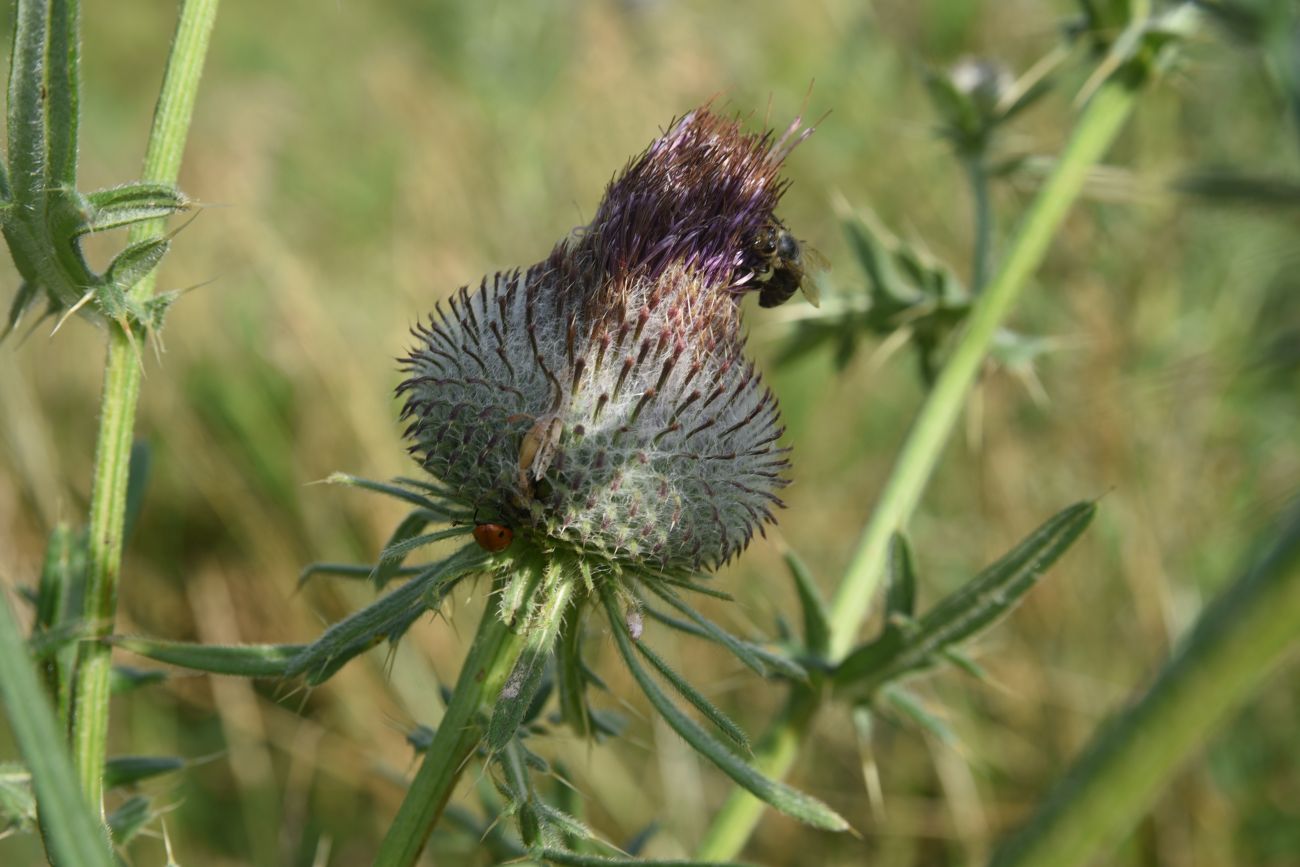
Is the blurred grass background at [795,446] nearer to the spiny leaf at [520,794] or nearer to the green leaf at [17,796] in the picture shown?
the spiny leaf at [520,794]

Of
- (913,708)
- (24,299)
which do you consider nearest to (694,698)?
(913,708)

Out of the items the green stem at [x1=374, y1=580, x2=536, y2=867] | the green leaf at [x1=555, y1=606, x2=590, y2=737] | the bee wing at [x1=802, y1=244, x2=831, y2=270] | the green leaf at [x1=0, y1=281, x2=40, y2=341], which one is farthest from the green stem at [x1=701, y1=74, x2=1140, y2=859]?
the green leaf at [x1=0, y1=281, x2=40, y2=341]

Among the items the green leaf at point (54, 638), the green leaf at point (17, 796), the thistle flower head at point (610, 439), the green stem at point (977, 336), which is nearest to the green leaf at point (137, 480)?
the green leaf at point (54, 638)

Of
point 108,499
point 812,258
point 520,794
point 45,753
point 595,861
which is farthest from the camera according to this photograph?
point 812,258

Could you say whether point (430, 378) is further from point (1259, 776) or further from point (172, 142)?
point (1259, 776)

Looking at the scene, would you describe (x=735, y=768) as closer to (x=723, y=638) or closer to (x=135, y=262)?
(x=723, y=638)

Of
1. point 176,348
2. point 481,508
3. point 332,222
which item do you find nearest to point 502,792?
point 481,508
